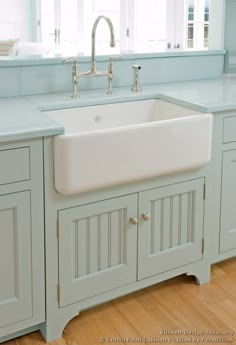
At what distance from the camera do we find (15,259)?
1.80 meters

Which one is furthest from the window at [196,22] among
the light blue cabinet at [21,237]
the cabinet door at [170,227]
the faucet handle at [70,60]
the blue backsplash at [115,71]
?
the light blue cabinet at [21,237]

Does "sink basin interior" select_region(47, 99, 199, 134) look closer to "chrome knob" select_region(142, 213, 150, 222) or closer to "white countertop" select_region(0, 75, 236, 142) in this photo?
"white countertop" select_region(0, 75, 236, 142)

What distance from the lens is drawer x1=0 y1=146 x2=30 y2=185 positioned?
1.69 meters

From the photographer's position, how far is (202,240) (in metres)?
2.28

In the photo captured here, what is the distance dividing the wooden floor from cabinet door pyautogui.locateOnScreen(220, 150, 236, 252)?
0.18 m

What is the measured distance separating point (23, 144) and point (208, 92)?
1.06 metres

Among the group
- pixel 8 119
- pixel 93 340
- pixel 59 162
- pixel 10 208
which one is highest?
pixel 8 119

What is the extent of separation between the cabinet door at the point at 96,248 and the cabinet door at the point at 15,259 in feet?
0.43

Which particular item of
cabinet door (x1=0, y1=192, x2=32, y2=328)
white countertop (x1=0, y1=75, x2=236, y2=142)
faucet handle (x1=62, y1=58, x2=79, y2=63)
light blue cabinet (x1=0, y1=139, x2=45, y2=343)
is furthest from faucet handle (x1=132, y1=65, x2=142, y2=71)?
cabinet door (x1=0, y1=192, x2=32, y2=328)

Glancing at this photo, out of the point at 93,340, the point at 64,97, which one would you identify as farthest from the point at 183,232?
the point at 64,97

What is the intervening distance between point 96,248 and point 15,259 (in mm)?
327

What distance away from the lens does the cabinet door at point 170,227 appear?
2.09 metres

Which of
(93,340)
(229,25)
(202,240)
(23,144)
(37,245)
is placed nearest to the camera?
(23,144)

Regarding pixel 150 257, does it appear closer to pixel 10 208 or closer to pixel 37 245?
pixel 37 245
